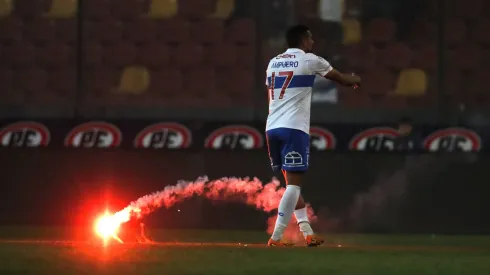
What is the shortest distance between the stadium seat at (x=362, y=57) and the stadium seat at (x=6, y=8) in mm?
4573

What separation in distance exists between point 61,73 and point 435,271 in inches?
343

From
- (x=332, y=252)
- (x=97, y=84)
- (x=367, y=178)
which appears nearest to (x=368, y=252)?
(x=332, y=252)

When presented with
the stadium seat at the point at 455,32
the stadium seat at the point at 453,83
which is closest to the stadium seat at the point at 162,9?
the stadium seat at the point at 455,32

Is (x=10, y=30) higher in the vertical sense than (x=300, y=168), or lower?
higher

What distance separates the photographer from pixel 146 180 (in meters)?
12.2

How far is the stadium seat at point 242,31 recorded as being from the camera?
14211mm

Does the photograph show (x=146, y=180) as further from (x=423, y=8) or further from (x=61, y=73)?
(x=423, y=8)

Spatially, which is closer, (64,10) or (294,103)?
(294,103)

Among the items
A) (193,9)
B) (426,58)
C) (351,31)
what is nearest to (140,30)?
(193,9)

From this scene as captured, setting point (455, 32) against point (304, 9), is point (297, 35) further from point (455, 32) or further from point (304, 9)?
point (455, 32)

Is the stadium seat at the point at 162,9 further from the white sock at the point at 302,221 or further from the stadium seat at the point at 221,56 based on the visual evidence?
the white sock at the point at 302,221

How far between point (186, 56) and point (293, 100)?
19.9 feet

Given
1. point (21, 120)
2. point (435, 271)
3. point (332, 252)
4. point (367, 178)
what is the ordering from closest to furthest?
point (435, 271) < point (332, 252) < point (367, 178) < point (21, 120)

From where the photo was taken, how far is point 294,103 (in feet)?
27.8
